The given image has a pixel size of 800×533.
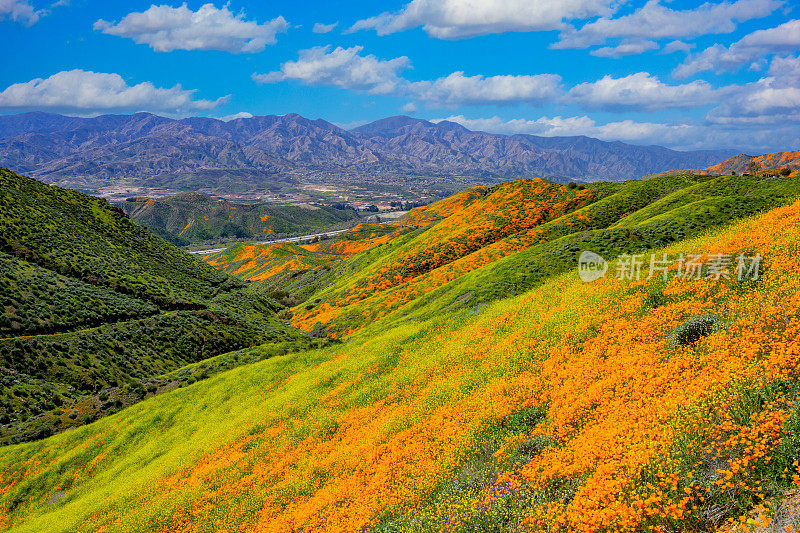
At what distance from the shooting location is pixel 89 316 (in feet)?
195

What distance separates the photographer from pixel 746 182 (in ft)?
181

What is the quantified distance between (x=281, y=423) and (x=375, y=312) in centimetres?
3108

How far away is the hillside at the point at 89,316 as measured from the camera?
1853 inches

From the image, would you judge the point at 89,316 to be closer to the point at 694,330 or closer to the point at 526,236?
the point at 526,236

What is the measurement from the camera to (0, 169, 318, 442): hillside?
4706 cm
